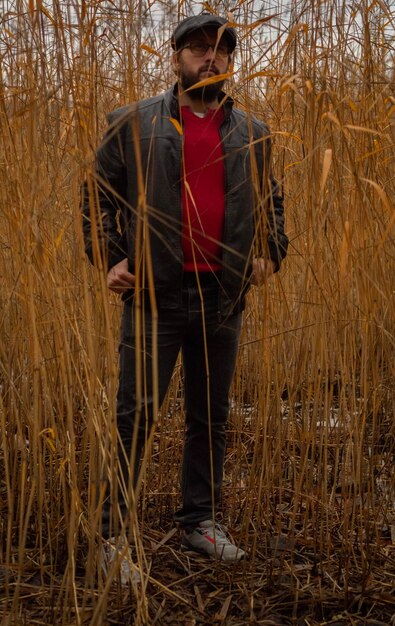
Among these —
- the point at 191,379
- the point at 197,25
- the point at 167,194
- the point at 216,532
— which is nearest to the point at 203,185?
the point at 167,194

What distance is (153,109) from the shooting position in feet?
5.44

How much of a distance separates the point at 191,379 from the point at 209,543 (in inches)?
14.3

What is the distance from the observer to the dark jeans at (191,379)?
164cm

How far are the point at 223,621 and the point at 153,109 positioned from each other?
104cm

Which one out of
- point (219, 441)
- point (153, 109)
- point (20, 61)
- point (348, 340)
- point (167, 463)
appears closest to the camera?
point (20, 61)

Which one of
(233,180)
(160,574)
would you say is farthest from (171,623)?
(233,180)

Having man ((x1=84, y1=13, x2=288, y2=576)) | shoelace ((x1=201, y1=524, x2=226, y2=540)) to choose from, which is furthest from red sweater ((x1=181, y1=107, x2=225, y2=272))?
shoelace ((x1=201, y1=524, x2=226, y2=540))

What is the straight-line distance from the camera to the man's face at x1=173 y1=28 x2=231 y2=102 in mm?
1631

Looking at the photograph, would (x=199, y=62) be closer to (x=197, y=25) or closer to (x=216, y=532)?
(x=197, y=25)

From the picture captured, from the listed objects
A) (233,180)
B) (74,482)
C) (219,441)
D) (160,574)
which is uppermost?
(233,180)

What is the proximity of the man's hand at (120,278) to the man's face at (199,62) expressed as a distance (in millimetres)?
399

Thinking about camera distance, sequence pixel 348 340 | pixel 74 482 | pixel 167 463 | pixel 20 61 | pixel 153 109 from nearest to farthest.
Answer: pixel 74 482, pixel 20 61, pixel 348 340, pixel 153 109, pixel 167 463

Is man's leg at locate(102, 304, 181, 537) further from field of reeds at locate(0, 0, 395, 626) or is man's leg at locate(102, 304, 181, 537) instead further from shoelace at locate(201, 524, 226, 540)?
shoelace at locate(201, 524, 226, 540)

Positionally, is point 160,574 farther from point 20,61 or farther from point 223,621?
point 20,61
